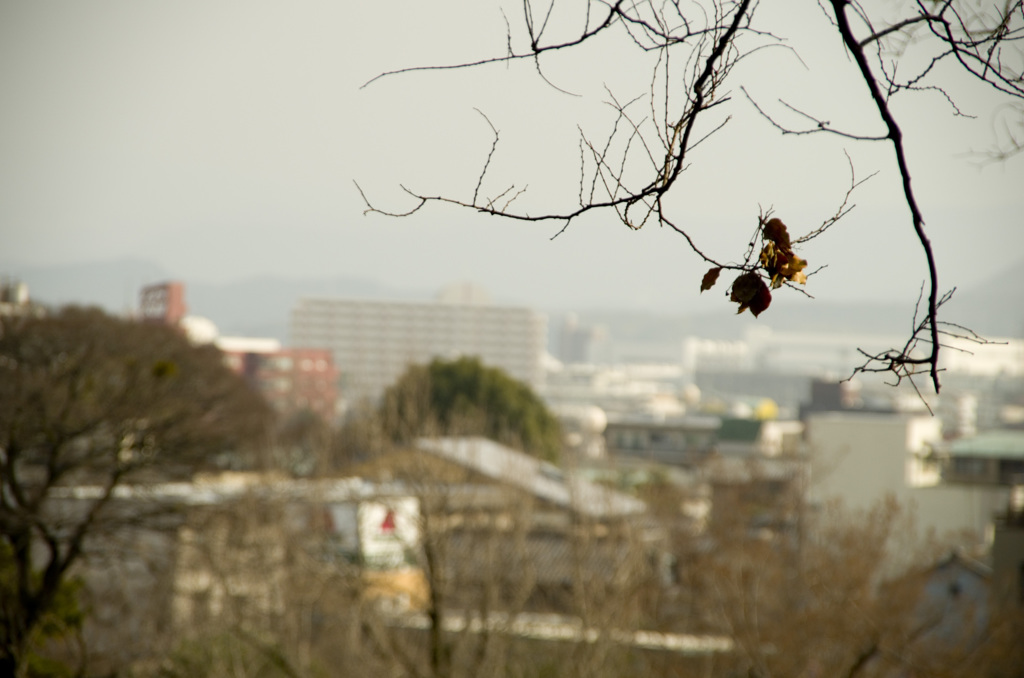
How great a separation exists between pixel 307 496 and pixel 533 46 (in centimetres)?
870

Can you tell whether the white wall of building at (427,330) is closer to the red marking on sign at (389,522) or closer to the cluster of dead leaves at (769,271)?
A: the red marking on sign at (389,522)

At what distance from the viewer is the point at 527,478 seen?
1077cm

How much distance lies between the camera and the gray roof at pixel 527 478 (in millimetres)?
9094

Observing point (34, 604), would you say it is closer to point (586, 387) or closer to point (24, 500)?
point (24, 500)

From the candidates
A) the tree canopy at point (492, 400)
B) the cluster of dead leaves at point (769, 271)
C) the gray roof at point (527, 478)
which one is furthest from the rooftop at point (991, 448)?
the cluster of dead leaves at point (769, 271)

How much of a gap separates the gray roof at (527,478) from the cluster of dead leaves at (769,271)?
287 inches

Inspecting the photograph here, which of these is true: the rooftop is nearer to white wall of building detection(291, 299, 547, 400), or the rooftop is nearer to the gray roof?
the gray roof

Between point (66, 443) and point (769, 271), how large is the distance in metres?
6.28

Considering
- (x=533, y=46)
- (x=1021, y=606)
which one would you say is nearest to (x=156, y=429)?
(x=533, y=46)

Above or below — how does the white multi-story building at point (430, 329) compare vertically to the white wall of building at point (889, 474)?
above

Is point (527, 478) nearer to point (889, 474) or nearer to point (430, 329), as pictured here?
point (889, 474)

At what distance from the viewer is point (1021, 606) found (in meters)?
10.9

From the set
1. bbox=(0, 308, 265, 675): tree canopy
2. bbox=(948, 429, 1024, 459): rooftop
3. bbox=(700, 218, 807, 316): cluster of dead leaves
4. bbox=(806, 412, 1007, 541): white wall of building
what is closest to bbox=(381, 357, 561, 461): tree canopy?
bbox=(806, 412, 1007, 541): white wall of building

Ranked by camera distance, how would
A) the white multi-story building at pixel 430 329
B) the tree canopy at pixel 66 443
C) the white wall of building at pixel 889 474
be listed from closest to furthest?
the tree canopy at pixel 66 443
the white wall of building at pixel 889 474
the white multi-story building at pixel 430 329
